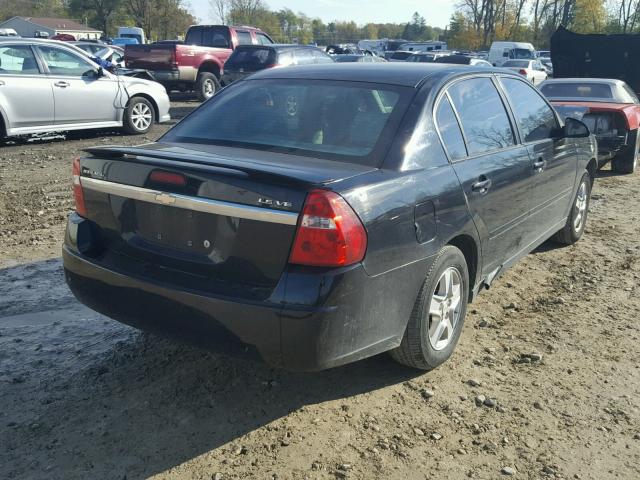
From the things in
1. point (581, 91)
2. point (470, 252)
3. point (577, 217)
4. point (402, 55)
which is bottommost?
point (577, 217)

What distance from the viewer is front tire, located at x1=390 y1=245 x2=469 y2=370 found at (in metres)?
3.32

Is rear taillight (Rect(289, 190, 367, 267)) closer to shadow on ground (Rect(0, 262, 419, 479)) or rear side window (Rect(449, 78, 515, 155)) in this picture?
shadow on ground (Rect(0, 262, 419, 479))

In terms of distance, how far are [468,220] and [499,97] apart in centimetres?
131

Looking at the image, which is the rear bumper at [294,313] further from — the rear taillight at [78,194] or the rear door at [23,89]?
the rear door at [23,89]

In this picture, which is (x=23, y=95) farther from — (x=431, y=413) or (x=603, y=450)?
(x=603, y=450)

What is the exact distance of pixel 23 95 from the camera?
390 inches

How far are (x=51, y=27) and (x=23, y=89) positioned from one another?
8279 centimetres

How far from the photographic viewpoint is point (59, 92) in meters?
10.4

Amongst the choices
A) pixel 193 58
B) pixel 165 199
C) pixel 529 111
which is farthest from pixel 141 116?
pixel 165 199

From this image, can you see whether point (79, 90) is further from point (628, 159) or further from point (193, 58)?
point (628, 159)

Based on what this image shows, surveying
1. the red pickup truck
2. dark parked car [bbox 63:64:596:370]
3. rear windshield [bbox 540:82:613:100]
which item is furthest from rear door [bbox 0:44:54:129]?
rear windshield [bbox 540:82:613:100]

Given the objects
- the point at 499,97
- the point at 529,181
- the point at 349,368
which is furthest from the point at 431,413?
the point at 499,97

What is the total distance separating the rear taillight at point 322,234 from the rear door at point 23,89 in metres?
8.64

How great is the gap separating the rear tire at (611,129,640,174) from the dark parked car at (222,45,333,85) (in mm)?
7941
